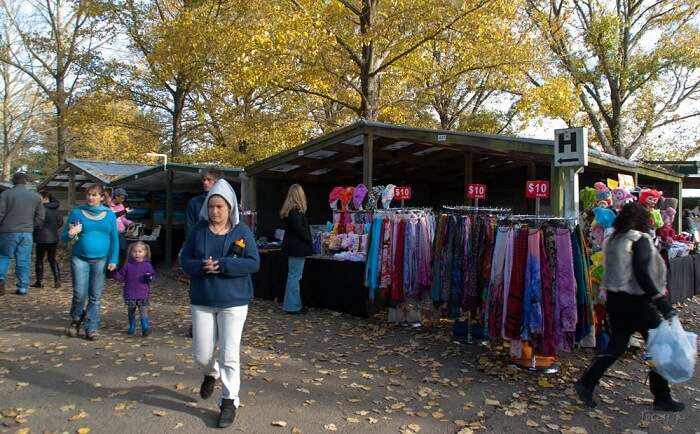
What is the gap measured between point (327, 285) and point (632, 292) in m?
4.81

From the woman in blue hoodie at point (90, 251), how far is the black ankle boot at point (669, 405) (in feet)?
17.8

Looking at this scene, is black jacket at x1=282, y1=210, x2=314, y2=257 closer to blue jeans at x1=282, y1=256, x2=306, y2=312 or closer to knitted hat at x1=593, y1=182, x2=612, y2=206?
blue jeans at x1=282, y1=256, x2=306, y2=312

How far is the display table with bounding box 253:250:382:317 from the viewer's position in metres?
7.79

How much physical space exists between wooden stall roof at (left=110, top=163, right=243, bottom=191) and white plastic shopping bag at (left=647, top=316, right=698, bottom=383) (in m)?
10.2

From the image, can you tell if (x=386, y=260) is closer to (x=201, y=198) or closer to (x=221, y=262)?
(x=201, y=198)

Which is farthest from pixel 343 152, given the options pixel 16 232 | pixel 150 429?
pixel 150 429

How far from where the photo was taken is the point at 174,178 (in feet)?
46.9

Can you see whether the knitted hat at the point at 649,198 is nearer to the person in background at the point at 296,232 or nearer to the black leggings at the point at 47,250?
the person in background at the point at 296,232

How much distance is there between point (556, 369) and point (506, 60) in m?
11.4

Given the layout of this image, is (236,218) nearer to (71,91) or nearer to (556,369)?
(556,369)

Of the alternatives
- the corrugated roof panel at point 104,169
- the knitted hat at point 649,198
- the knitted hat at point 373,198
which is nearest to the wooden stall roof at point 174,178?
the corrugated roof panel at point 104,169

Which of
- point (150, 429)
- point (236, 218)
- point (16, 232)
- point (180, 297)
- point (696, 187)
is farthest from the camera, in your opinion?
Result: point (696, 187)

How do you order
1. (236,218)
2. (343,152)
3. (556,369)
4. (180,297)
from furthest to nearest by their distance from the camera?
(343,152) → (180,297) → (556,369) → (236,218)

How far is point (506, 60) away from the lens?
14.9 m
